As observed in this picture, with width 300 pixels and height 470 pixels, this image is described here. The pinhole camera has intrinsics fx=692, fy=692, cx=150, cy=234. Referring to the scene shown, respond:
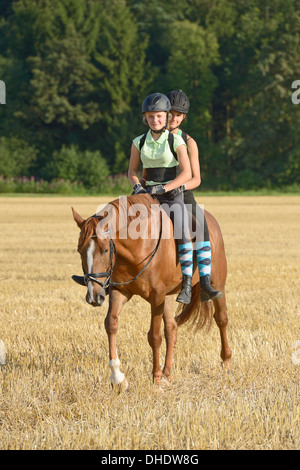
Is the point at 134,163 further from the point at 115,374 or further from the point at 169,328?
the point at 115,374

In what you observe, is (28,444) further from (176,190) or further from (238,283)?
(238,283)

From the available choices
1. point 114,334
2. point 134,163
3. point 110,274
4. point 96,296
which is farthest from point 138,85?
point 96,296

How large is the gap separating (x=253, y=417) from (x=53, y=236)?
19905 millimetres

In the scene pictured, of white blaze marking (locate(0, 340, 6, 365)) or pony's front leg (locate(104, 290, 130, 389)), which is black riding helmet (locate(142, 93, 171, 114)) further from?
white blaze marking (locate(0, 340, 6, 365))

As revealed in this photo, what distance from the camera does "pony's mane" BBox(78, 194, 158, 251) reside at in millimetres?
Result: 5273

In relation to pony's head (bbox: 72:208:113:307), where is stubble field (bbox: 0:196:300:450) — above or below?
below

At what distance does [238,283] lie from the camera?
1375 cm

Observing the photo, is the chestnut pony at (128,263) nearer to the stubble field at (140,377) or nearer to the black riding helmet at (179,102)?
the stubble field at (140,377)

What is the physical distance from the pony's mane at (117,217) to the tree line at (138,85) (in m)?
56.2

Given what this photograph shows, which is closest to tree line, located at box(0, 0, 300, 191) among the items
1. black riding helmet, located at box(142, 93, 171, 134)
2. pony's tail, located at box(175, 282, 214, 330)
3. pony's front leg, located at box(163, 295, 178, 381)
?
pony's tail, located at box(175, 282, 214, 330)

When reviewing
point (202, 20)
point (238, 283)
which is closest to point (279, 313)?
point (238, 283)

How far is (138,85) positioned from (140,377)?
66.4 m

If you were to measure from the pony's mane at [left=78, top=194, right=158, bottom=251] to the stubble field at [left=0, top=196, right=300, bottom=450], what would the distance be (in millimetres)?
1353

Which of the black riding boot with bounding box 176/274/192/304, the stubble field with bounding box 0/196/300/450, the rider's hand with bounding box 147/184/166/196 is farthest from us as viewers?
the black riding boot with bounding box 176/274/192/304
